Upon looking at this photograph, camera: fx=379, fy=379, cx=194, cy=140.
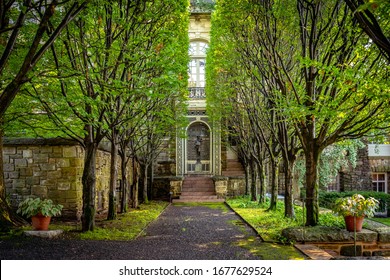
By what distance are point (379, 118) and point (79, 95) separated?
572cm

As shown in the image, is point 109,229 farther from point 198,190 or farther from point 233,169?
point 233,169

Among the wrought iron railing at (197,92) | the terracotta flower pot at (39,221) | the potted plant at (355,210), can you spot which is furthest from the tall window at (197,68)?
the potted plant at (355,210)

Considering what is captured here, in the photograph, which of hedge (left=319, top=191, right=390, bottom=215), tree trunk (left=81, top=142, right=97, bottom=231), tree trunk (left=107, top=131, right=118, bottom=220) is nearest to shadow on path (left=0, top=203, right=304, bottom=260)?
tree trunk (left=81, top=142, right=97, bottom=231)

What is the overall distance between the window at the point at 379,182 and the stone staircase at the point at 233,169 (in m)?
7.29

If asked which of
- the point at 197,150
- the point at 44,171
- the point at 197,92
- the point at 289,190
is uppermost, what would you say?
the point at 197,92

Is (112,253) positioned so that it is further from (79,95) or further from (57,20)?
(57,20)

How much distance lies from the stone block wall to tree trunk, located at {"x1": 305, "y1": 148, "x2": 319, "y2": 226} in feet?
19.3

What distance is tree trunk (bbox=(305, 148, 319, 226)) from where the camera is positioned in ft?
25.4

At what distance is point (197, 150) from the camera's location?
22.9 metres

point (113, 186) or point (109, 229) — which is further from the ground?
point (113, 186)

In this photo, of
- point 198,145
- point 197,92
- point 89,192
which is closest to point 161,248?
point 89,192

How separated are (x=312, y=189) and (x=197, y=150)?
15142 millimetres

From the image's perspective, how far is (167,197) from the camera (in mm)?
20297

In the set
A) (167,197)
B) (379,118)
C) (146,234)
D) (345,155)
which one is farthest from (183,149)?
(379,118)
